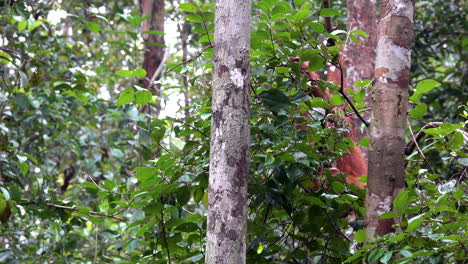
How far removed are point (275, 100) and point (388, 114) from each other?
1.37 feet

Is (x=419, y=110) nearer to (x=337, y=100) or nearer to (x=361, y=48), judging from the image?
(x=337, y=100)

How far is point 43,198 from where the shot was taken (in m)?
2.87

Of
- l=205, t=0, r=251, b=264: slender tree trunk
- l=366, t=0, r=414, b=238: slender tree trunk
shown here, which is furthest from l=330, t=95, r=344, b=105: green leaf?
l=205, t=0, r=251, b=264: slender tree trunk

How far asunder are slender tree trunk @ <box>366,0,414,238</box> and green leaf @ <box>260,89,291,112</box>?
0.35 meters

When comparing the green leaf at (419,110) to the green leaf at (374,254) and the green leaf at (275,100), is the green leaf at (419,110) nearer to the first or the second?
the green leaf at (275,100)

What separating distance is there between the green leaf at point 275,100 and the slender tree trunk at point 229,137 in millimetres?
221

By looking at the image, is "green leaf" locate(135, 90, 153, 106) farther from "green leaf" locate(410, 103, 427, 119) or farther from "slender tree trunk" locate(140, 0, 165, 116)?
"slender tree trunk" locate(140, 0, 165, 116)

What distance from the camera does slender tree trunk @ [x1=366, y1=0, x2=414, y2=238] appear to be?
1.98 m

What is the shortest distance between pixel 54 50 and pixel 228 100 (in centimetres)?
281

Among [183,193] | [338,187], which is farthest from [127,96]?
[338,187]

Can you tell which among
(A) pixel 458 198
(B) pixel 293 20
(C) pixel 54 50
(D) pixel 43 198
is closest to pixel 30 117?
(C) pixel 54 50

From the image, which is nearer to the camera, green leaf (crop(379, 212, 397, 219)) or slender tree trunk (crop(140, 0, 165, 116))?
green leaf (crop(379, 212, 397, 219))

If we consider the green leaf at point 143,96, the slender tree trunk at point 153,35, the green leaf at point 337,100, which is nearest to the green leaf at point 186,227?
the green leaf at point 143,96

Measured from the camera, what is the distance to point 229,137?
5.68 feet
